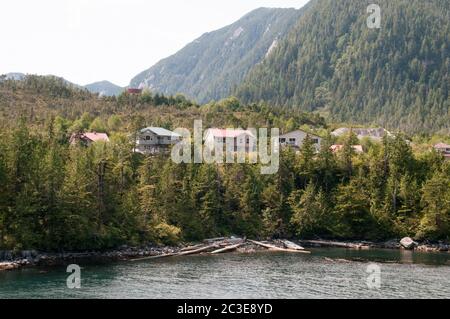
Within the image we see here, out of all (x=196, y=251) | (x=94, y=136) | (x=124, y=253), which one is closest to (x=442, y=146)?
(x=94, y=136)

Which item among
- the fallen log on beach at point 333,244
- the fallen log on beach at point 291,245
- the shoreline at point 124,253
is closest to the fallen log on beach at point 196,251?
the shoreline at point 124,253

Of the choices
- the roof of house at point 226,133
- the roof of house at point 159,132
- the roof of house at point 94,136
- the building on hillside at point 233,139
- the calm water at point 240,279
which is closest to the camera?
the calm water at point 240,279

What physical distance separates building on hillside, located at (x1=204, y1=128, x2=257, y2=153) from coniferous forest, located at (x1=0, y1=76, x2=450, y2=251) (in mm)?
12440

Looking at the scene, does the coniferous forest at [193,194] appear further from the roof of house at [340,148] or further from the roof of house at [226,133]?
the roof of house at [226,133]

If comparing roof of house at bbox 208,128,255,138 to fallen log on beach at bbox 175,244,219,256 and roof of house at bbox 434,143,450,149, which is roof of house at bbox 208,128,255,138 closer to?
fallen log on beach at bbox 175,244,219,256

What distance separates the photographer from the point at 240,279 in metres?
46.9

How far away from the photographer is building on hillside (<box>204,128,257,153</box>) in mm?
97062

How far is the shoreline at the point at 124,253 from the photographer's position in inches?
1993

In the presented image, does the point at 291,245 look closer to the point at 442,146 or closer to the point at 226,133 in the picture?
the point at 226,133

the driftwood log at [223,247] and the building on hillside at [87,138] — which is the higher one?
the building on hillside at [87,138]

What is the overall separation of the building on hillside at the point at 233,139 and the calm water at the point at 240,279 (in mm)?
38980

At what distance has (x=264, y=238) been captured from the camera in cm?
7350

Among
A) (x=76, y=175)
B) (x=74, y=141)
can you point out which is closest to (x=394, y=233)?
(x=76, y=175)
